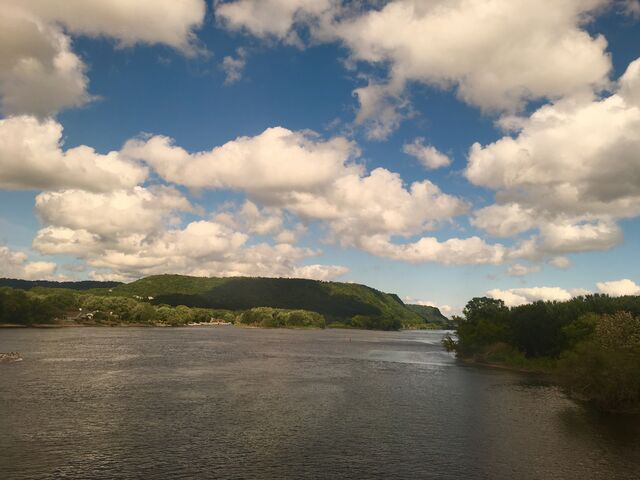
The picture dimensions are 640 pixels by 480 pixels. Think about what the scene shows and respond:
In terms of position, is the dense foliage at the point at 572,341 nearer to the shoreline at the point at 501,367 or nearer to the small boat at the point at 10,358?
the shoreline at the point at 501,367

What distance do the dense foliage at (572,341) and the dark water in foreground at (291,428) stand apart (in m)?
5.58

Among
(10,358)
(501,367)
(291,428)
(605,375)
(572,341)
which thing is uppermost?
(572,341)

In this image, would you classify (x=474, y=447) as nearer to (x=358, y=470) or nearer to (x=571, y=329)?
(x=358, y=470)

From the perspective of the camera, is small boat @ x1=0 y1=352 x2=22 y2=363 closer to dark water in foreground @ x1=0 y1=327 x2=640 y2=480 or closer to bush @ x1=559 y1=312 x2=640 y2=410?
dark water in foreground @ x1=0 y1=327 x2=640 y2=480

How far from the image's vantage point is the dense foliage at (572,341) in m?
70.9

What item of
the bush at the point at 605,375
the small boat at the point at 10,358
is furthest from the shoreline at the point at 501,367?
the small boat at the point at 10,358

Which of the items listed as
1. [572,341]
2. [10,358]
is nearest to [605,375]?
[572,341]

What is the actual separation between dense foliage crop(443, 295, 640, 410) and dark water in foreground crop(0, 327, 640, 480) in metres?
5.58

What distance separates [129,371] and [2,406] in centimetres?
3738

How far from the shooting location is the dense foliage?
70938mm

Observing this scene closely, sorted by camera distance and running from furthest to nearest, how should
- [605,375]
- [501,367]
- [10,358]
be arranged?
1. [501,367]
2. [10,358]
3. [605,375]

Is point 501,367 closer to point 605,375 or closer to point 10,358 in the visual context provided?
point 605,375

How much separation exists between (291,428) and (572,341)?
86547 millimetres

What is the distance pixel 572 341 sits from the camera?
115 m
